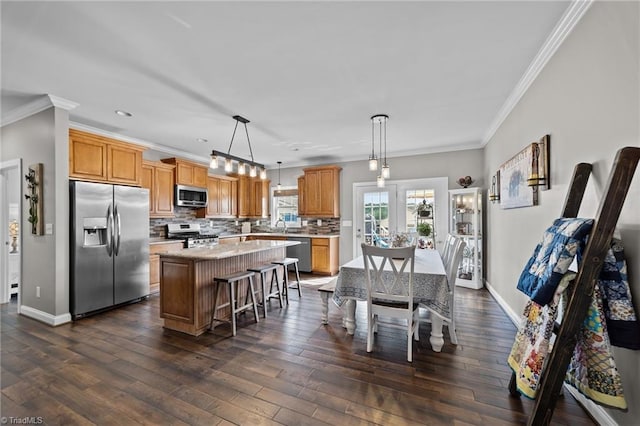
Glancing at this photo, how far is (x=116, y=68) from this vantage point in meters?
2.47

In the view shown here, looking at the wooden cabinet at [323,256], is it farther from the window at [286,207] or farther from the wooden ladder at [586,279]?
the wooden ladder at [586,279]

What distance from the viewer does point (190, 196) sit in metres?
5.40

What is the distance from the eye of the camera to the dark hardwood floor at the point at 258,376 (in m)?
1.76

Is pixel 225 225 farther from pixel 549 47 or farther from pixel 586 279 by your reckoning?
pixel 586 279

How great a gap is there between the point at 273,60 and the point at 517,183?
2.78 meters

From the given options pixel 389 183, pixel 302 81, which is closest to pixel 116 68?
pixel 302 81

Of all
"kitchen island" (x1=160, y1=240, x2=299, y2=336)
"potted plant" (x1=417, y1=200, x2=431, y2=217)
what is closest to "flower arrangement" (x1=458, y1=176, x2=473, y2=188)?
"potted plant" (x1=417, y1=200, x2=431, y2=217)

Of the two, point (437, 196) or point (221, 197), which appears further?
point (221, 197)

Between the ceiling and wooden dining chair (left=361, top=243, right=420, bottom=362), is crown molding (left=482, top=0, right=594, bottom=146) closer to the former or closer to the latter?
the ceiling

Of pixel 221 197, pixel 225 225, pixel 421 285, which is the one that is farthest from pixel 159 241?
pixel 421 285

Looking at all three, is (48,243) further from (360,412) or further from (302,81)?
(360,412)

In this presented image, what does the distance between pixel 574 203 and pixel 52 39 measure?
12.7 feet

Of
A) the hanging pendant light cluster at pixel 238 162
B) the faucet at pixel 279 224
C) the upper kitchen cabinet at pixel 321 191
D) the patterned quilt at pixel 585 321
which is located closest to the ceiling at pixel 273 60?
the hanging pendant light cluster at pixel 238 162

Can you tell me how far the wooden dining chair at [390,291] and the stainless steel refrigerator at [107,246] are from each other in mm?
3430
